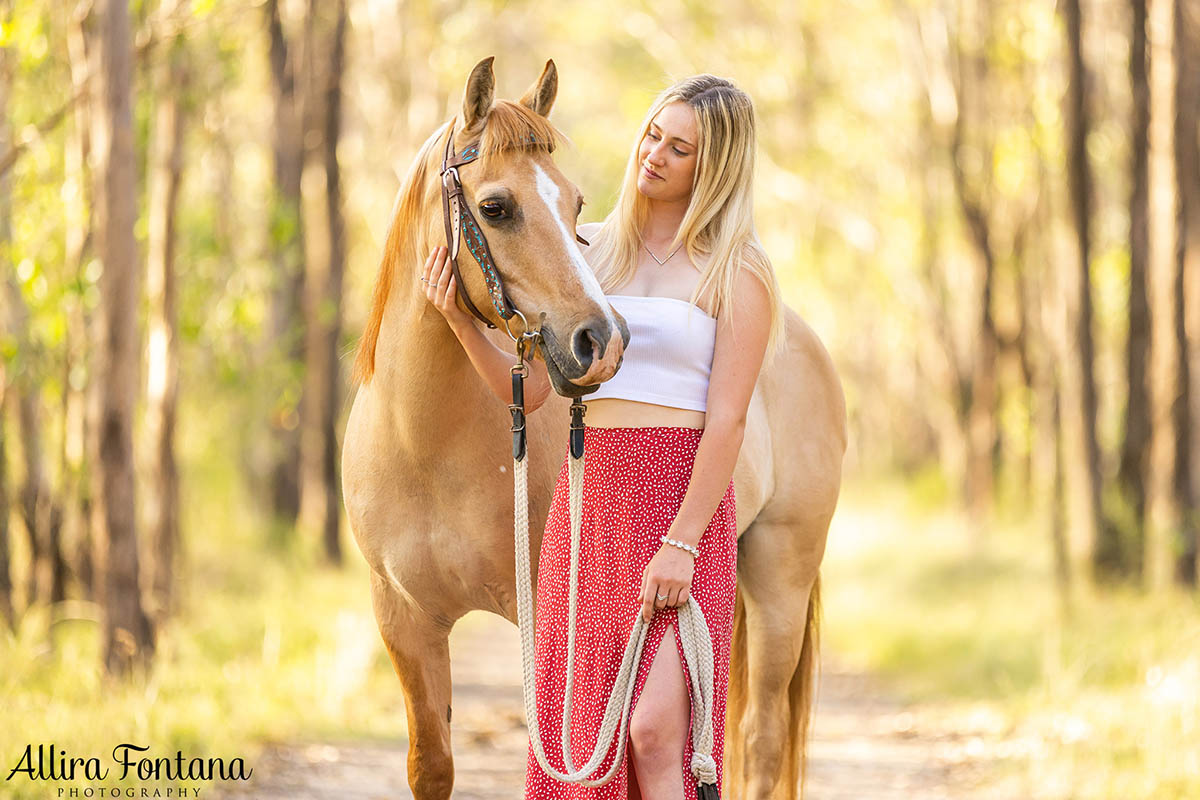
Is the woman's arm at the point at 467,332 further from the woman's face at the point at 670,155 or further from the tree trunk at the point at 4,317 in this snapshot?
the tree trunk at the point at 4,317

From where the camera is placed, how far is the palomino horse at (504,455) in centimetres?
307

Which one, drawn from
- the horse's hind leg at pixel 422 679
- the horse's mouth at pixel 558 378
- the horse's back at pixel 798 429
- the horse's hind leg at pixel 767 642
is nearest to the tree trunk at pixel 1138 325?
the horse's back at pixel 798 429

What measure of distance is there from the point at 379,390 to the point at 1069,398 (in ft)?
21.9

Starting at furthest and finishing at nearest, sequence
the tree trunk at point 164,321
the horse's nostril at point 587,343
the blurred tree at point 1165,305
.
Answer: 1. the blurred tree at point 1165,305
2. the tree trunk at point 164,321
3. the horse's nostril at point 587,343

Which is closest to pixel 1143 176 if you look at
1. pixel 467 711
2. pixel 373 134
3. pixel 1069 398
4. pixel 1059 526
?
pixel 1069 398

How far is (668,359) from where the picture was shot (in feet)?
9.84

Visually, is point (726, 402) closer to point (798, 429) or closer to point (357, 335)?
point (798, 429)

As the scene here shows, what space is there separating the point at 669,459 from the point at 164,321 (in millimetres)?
5971

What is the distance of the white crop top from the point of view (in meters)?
2.99

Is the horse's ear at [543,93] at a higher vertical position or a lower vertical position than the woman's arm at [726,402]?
higher

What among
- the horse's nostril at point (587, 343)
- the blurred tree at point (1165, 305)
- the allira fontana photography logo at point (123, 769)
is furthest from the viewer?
the blurred tree at point (1165, 305)

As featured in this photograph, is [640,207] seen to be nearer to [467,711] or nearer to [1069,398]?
[467,711]

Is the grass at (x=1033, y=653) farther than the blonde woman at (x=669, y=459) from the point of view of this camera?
Yes

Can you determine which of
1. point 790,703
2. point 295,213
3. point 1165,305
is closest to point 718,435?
point 790,703
